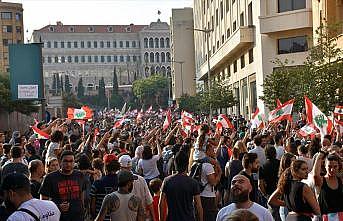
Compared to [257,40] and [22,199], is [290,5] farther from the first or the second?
[22,199]

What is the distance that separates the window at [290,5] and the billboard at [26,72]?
2003 centimetres

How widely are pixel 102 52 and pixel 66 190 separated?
518 ft

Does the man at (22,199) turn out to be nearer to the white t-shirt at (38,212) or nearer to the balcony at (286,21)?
the white t-shirt at (38,212)

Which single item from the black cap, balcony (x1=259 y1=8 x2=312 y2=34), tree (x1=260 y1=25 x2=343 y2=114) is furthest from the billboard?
balcony (x1=259 y1=8 x2=312 y2=34)

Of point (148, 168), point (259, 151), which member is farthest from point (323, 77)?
point (148, 168)

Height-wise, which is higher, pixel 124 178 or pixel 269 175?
pixel 124 178

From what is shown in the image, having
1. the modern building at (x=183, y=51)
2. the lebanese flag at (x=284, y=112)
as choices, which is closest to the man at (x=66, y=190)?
the lebanese flag at (x=284, y=112)

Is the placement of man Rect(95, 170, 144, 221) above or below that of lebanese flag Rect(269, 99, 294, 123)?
below

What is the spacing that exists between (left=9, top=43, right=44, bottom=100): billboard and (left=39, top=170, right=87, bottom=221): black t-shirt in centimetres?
1604

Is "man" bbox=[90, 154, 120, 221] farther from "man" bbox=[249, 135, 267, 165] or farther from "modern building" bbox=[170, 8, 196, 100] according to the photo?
"modern building" bbox=[170, 8, 196, 100]

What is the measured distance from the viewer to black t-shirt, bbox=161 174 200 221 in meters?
7.73

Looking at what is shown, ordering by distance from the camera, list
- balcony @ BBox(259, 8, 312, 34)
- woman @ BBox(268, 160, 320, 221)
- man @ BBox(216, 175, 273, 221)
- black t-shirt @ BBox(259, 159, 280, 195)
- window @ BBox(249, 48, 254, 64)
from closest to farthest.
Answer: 1. man @ BBox(216, 175, 273, 221)
2. woman @ BBox(268, 160, 320, 221)
3. black t-shirt @ BBox(259, 159, 280, 195)
4. balcony @ BBox(259, 8, 312, 34)
5. window @ BBox(249, 48, 254, 64)

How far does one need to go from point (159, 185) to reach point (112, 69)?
156478mm

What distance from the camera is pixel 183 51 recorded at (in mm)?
109000
